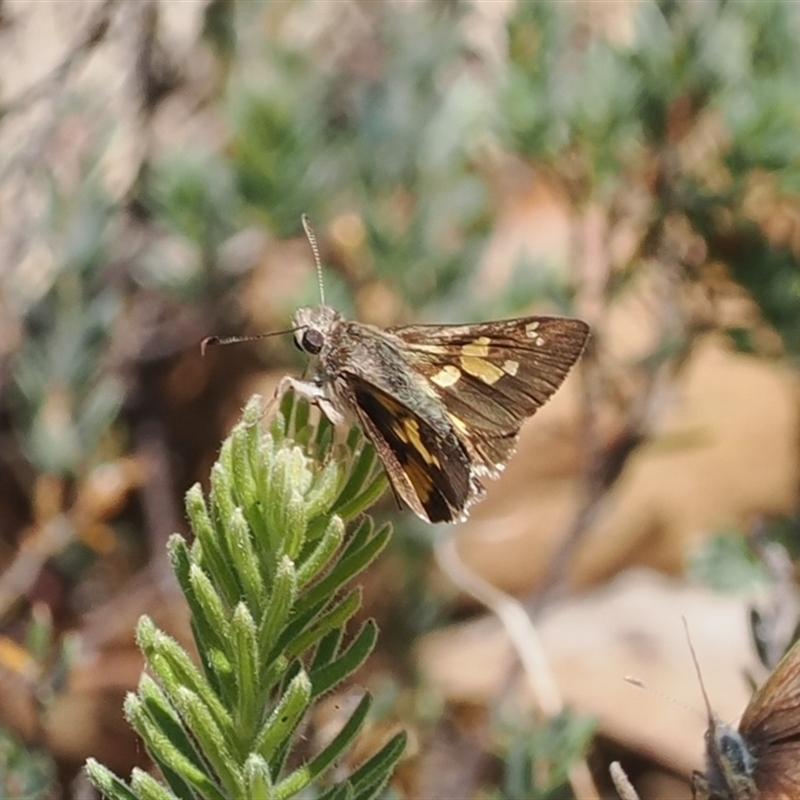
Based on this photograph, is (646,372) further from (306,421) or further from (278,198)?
(306,421)

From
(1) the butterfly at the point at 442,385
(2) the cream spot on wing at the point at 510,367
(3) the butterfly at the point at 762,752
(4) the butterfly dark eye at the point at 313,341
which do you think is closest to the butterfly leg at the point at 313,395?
(1) the butterfly at the point at 442,385

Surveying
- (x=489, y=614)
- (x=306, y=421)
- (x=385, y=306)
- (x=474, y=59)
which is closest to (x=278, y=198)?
(x=385, y=306)

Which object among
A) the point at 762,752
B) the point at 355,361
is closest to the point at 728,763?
the point at 762,752

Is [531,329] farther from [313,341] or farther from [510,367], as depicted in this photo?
[313,341]

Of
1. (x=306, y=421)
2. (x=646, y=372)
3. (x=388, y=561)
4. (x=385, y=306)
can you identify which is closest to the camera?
(x=306, y=421)

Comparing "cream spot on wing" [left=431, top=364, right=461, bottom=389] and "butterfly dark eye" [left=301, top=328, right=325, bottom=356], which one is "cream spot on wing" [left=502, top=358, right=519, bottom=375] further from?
"butterfly dark eye" [left=301, top=328, right=325, bottom=356]

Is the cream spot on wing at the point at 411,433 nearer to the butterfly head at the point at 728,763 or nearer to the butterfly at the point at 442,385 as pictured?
the butterfly at the point at 442,385
